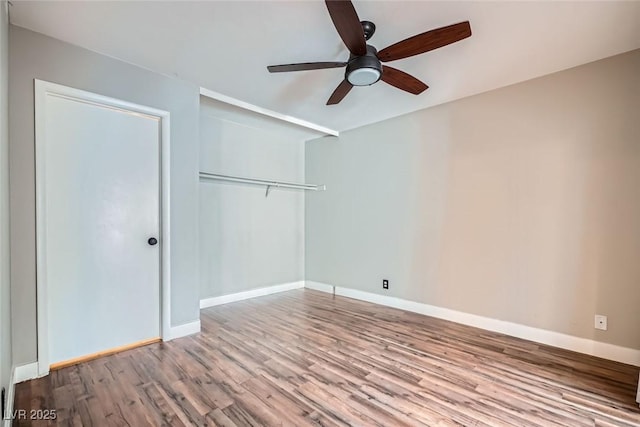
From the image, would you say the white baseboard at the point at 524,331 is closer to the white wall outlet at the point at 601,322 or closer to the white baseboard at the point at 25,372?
the white wall outlet at the point at 601,322

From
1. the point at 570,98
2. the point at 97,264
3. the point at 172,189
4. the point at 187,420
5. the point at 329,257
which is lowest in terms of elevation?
the point at 187,420

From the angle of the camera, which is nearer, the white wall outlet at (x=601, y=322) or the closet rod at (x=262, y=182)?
the white wall outlet at (x=601, y=322)

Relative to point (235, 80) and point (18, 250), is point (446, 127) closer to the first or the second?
point (235, 80)

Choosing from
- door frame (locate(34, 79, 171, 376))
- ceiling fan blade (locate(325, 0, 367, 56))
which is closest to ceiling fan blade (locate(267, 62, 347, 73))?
ceiling fan blade (locate(325, 0, 367, 56))

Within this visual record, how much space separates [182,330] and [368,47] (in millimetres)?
2921

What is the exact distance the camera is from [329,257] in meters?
4.70

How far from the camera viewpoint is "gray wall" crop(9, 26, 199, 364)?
82.9 inches

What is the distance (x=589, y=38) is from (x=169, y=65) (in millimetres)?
3338

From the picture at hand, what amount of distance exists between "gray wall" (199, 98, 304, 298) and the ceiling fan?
200 centimetres

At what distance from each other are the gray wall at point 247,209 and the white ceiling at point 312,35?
3.50 ft

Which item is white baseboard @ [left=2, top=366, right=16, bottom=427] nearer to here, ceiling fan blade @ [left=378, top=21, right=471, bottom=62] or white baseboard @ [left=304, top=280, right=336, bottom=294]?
ceiling fan blade @ [left=378, top=21, right=471, bottom=62]

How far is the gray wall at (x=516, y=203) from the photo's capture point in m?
2.48

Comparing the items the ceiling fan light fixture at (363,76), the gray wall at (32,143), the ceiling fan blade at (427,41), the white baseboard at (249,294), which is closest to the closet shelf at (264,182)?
the gray wall at (32,143)

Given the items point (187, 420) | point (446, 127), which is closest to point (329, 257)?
point (446, 127)
